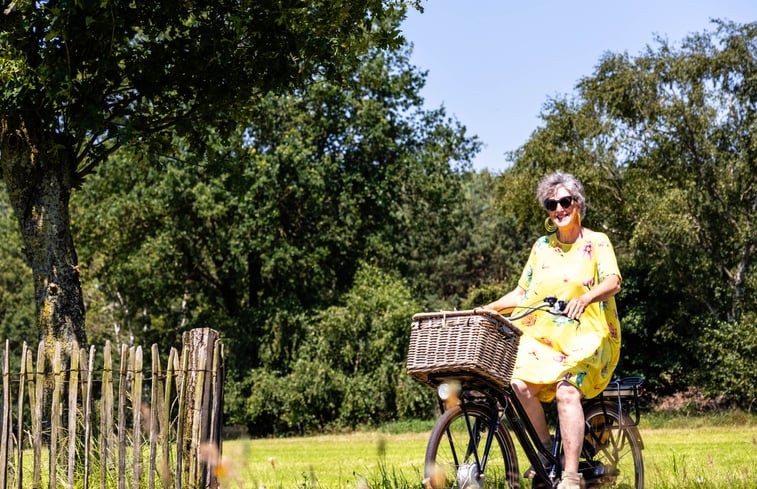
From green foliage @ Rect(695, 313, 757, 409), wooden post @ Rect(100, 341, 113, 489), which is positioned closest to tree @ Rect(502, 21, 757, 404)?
green foliage @ Rect(695, 313, 757, 409)

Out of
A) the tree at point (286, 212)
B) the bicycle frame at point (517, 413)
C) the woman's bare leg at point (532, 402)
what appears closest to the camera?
the bicycle frame at point (517, 413)

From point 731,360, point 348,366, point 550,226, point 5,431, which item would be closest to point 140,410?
point 5,431

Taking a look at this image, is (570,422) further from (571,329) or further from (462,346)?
(462,346)

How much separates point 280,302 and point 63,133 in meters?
19.9

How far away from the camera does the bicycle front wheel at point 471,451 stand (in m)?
4.59

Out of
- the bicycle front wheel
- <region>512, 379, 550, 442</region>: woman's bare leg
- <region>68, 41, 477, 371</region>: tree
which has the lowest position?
the bicycle front wheel

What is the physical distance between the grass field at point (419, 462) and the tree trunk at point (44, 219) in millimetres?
1941

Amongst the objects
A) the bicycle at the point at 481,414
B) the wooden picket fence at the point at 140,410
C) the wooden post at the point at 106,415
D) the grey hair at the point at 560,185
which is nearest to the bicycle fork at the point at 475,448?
the bicycle at the point at 481,414

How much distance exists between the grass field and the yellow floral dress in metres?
0.71

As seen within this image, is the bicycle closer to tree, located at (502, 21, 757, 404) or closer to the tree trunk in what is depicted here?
the tree trunk

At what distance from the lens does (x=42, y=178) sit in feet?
24.2

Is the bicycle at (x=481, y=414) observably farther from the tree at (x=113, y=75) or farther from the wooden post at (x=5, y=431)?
the tree at (x=113, y=75)

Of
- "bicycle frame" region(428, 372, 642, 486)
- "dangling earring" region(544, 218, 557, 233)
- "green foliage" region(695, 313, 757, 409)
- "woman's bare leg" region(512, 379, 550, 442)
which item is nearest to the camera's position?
"bicycle frame" region(428, 372, 642, 486)

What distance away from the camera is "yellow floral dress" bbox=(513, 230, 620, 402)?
5.02 metres
